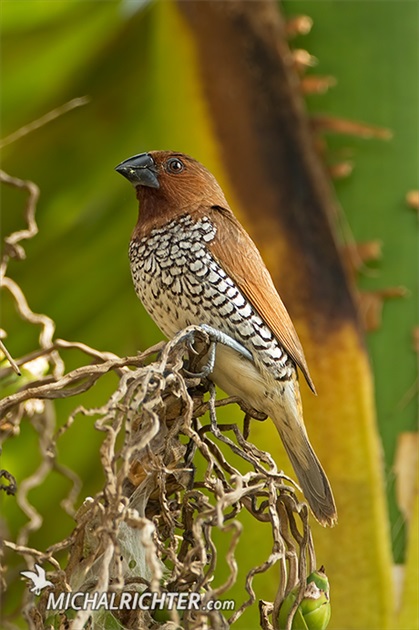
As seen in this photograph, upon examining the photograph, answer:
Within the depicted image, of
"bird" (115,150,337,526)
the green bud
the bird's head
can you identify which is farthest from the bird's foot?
the green bud

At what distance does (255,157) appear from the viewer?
6.55 ft

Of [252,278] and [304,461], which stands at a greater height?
[252,278]

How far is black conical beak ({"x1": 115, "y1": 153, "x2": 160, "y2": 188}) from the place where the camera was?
4.93 ft

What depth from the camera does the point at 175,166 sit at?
5.11ft

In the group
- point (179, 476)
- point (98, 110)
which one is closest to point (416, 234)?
point (98, 110)

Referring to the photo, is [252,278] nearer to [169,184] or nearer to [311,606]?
[169,184]

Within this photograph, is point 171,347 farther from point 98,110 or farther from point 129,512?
point 98,110

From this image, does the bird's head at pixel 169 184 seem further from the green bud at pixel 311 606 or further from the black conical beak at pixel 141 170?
the green bud at pixel 311 606

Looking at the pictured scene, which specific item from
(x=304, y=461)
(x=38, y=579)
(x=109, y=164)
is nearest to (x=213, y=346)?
(x=304, y=461)

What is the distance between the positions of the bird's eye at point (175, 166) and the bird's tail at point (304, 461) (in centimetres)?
45

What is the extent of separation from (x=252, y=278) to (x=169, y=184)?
0.23 metres

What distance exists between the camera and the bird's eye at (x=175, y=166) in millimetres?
1554

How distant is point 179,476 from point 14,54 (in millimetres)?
1526

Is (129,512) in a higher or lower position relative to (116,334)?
higher
